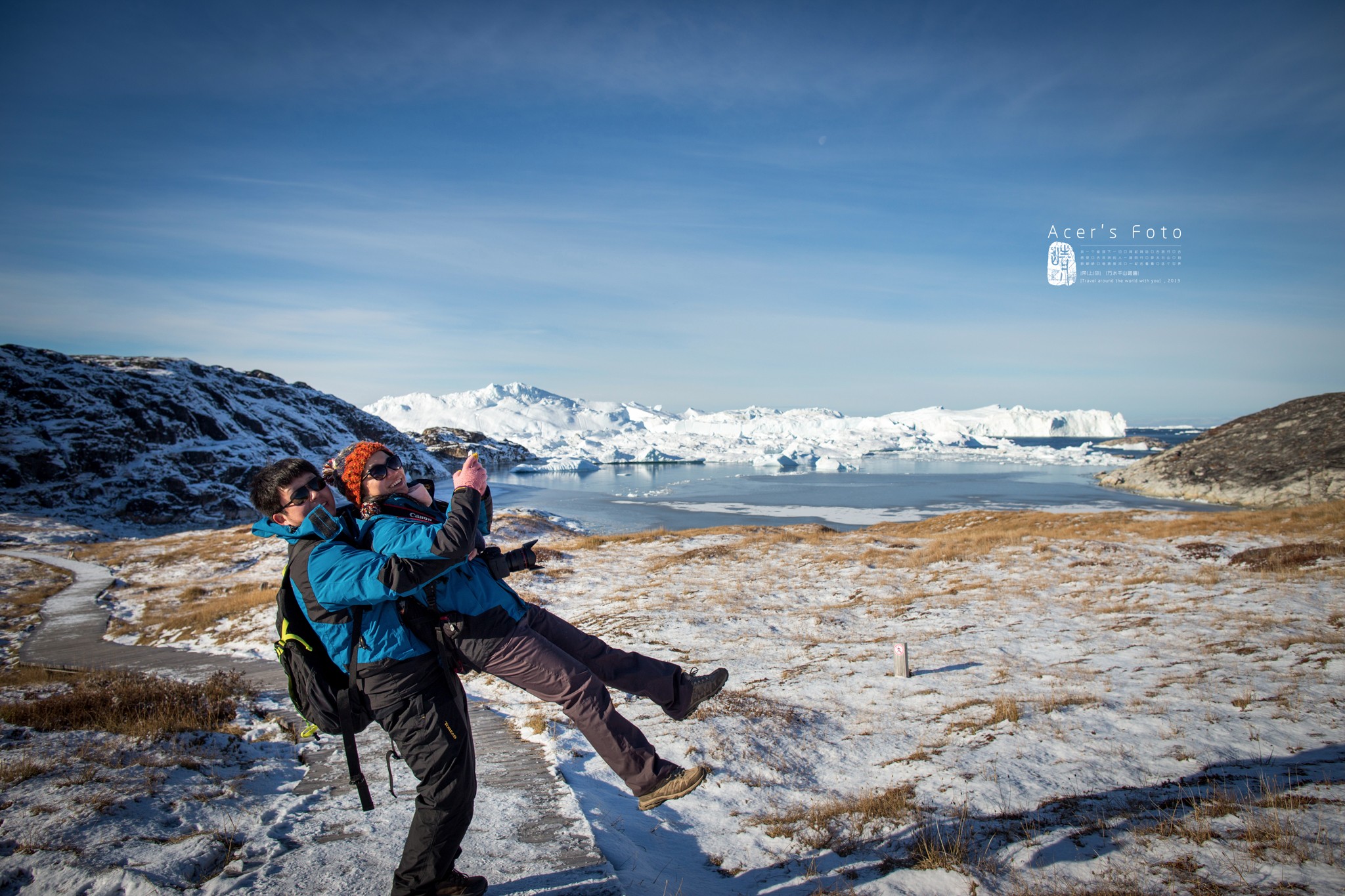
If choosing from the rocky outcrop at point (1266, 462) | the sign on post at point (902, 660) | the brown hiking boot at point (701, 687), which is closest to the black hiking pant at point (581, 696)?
the brown hiking boot at point (701, 687)

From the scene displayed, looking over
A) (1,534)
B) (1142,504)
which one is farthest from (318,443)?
(1142,504)

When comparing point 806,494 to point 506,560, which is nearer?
point 506,560

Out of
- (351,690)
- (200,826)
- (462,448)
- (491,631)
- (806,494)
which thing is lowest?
(806,494)

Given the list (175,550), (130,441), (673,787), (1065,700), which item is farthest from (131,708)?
(130,441)

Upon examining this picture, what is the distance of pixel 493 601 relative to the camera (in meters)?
→ 3.54

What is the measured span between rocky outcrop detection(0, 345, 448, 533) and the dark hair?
57.1 m

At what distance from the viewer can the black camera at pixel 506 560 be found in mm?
3727

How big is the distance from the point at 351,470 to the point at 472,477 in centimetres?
85

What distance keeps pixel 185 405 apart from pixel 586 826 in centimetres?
8175

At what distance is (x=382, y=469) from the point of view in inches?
143

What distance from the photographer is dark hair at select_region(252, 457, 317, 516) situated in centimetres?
330

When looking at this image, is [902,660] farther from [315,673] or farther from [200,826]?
[200,826]

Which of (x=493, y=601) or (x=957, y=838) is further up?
(x=493, y=601)

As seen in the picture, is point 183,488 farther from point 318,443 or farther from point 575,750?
point 575,750
